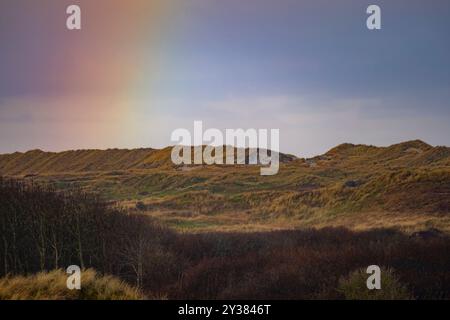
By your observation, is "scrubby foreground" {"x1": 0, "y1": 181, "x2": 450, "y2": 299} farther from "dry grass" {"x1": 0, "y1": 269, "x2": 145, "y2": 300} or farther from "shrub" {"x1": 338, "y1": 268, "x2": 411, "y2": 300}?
"dry grass" {"x1": 0, "y1": 269, "x2": 145, "y2": 300}

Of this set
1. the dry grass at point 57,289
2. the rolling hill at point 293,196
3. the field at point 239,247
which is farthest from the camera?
the rolling hill at point 293,196

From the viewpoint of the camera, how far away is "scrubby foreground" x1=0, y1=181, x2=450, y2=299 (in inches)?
632

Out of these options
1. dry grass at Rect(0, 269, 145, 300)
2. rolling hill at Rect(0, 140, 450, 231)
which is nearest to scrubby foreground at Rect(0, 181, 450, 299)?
dry grass at Rect(0, 269, 145, 300)

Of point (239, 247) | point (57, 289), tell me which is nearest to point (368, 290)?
point (57, 289)

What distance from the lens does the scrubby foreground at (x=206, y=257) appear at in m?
16.0

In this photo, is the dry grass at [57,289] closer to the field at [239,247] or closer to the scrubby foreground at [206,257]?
the field at [239,247]

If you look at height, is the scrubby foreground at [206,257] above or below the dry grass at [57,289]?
below

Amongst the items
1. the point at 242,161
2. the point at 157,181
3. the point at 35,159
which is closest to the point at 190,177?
the point at 157,181

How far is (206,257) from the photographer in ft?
82.9

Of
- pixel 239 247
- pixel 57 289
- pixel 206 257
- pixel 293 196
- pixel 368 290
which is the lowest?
pixel 206 257

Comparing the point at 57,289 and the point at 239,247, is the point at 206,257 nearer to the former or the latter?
the point at 239,247

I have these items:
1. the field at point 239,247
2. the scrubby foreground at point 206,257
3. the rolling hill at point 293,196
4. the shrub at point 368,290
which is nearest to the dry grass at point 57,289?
the field at point 239,247
